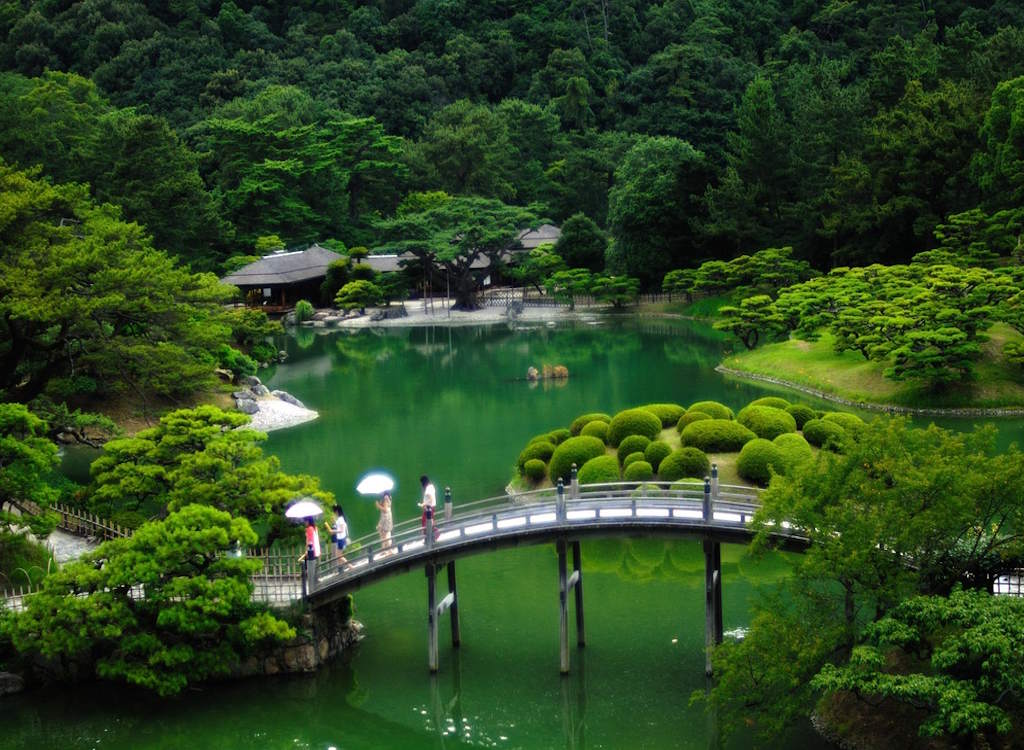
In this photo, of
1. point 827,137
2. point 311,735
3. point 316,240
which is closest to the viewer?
point 311,735

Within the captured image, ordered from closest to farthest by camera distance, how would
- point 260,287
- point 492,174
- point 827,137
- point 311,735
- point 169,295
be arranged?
point 311,735 → point 169,295 → point 827,137 → point 260,287 → point 492,174

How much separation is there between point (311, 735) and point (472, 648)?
12.6 feet

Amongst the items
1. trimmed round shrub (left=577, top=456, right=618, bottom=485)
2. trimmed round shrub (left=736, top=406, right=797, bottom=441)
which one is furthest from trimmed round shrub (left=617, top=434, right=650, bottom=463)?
trimmed round shrub (left=736, top=406, right=797, bottom=441)

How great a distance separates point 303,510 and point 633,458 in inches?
422

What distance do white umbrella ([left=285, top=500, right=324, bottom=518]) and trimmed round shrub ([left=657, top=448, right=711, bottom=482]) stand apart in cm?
1016

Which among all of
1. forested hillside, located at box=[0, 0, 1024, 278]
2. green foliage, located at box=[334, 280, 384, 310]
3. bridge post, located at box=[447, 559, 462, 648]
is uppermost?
forested hillside, located at box=[0, 0, 1024, 278]

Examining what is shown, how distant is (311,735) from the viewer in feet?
63.6

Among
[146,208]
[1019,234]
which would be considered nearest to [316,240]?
[146,208]

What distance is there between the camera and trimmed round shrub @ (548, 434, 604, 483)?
98.6 ft

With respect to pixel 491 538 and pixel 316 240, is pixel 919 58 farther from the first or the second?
pixel 491 538

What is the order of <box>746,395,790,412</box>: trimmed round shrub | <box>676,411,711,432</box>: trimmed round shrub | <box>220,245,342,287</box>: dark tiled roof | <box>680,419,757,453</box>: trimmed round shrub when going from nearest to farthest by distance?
<box>680,419,757,453</box>: trimmed round shrub < <box>676,411,711,432</box>: trimmed round shrub < <box>746,395,790,412</box>: trimmed round shrub < <box>220,245,342,287</box>: dark tiled roof

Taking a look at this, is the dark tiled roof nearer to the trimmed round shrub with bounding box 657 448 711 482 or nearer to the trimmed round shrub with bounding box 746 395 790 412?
the trimmed round shrub with bounding box 746 395 790 412

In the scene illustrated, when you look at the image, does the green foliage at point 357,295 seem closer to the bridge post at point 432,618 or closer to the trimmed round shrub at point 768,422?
the trimmed round shrub at point 768,422

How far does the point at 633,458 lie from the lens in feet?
96.6
